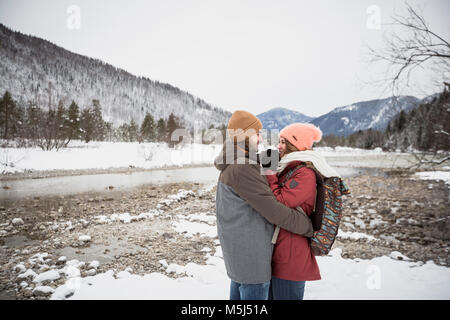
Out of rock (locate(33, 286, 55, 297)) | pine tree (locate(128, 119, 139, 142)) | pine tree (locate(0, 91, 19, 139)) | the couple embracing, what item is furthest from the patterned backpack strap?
pine tree (locate(128, 119, 139, 142))

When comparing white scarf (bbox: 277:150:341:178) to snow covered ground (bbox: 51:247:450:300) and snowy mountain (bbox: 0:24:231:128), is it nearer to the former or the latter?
snow covered ground (bbox: 51:247:450:300)

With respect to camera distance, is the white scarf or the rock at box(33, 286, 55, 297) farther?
the rock at box(33, 286, 55, 297)

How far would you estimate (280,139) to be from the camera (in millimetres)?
1899

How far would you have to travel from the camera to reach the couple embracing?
147cm

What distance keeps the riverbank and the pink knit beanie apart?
302 cm

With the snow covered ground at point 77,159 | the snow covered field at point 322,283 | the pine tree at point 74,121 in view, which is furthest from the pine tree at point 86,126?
the snow covered field at point 322,283

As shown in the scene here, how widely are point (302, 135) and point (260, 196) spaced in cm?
66

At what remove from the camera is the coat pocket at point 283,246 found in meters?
1.63

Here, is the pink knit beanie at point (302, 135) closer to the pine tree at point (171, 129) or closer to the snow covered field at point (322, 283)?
the snow covered field at point (322, 283)

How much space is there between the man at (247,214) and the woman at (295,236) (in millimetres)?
85

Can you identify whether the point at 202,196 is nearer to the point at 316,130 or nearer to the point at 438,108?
the point at 438,108

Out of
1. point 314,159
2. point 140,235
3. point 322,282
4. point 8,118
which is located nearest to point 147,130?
point 8,118
